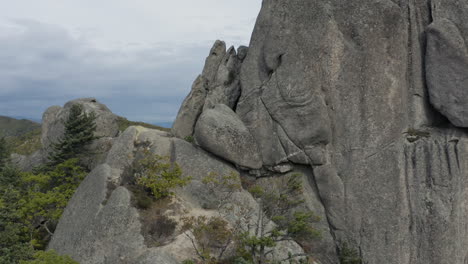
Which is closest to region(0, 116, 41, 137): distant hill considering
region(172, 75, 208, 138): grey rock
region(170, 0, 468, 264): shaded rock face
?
region(172, 75, 208, 138): grey rock

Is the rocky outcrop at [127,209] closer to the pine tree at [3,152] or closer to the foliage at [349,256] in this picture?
the foliage at [349,256]

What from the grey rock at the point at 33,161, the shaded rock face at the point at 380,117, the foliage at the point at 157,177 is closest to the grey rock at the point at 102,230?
the foliage at the point at 157,177

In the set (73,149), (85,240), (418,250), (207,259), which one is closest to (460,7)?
(418,250)

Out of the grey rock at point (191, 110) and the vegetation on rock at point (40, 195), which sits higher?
the grey rock at point (191, 110)

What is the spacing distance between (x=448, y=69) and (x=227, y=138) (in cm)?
1463

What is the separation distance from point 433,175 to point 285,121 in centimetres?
983

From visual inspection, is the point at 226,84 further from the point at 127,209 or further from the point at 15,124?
the point at 15,124

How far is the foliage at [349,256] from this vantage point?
23328 mm

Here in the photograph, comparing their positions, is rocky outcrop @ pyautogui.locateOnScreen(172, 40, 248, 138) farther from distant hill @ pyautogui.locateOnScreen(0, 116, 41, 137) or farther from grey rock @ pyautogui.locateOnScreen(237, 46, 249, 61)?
distant hill @ pyautogui.locateOnScreen(0, 116, 41, 137)

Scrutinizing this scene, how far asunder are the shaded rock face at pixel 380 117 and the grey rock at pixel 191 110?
8.02 meters

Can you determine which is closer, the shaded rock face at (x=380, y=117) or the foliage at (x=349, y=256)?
the shaded rock face at (x=380, y=117)

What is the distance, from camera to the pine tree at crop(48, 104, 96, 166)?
30.5 m

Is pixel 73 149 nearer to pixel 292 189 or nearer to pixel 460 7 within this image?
Answer: pixel 292 189

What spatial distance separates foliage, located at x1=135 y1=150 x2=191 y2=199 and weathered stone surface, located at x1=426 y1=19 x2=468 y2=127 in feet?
55.5
